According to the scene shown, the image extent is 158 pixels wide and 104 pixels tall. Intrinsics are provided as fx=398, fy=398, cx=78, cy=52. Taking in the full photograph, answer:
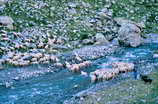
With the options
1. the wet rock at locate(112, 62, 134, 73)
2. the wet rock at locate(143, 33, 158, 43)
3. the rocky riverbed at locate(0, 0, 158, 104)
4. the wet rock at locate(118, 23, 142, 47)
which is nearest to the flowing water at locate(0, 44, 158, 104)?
the rocky riverbed at locate(0, 0, 158, 104)

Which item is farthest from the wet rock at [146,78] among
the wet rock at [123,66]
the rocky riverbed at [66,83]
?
the wet rock at [123,66]

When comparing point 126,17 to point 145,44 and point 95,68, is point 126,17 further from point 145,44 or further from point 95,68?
A: point 95,68

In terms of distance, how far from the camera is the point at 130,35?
3469 cm

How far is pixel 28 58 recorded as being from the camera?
30.0 meters

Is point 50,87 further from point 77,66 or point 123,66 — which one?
point 123,66

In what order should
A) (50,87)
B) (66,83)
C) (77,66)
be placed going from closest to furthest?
(50,87)
(66,83)
(77,66)

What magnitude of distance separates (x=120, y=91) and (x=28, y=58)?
35.8 feet

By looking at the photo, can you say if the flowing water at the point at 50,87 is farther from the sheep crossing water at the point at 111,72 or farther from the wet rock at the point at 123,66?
the wet rock at the point at 123,66

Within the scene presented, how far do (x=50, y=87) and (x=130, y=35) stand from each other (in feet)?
42.5

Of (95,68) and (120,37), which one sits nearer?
(95,68)

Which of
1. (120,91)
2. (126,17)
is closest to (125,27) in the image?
(126,17)

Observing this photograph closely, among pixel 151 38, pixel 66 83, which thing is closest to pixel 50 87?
pixel 66 83

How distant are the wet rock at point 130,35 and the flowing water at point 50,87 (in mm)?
4112

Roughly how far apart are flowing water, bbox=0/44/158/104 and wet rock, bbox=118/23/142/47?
13.5 ft
